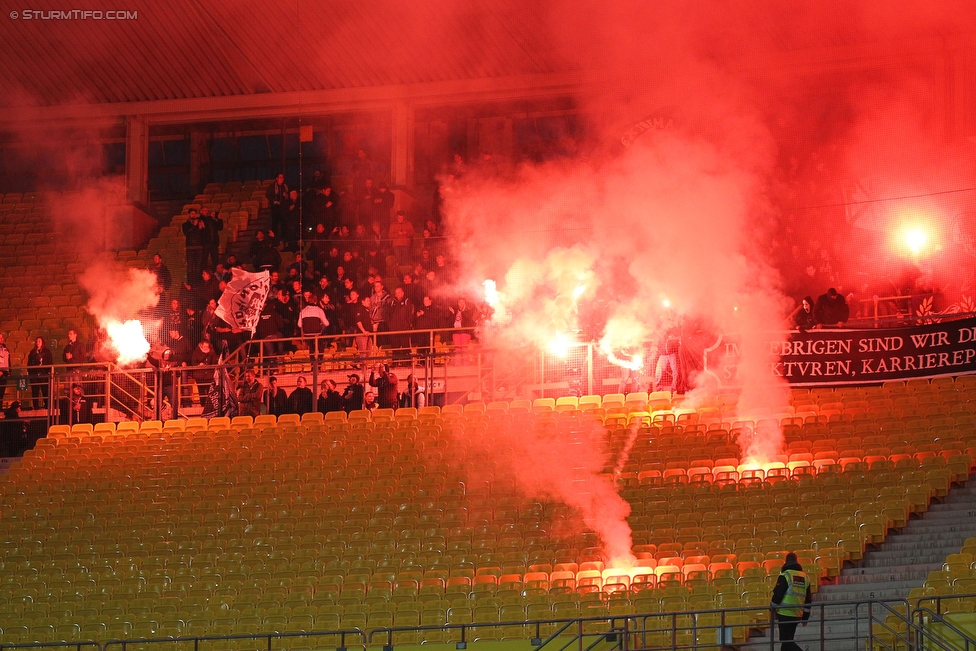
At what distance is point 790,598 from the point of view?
9586 mm

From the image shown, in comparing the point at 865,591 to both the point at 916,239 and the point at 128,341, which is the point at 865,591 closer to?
the point at 916,239

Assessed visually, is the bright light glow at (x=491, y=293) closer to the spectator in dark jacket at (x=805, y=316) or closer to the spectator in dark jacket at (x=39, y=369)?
the spectator in dark jacket at (x=805, y=316)

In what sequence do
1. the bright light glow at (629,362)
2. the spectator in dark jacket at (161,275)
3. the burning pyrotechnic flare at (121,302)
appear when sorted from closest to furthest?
the bright light glow at (629,362)
the burning pyrotechnic flare at (121,302)
the spectator in dark jacket at (161,275)

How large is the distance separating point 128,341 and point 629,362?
7.93m

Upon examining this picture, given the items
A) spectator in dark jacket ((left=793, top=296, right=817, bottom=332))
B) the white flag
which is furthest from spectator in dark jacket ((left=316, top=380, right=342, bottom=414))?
spectator in dark jacket ((left=793, top=296, right=817, bottom=332))

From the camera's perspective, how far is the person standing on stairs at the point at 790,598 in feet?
30.8

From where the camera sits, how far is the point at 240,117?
22797 mm

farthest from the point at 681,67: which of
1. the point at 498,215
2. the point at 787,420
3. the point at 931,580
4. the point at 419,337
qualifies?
the point at 931,580

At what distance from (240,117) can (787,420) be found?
40.9 ft

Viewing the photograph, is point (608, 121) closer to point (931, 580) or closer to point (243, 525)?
point (243, 525)

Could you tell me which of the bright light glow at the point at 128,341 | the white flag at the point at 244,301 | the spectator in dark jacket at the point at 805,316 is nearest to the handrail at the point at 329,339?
the white flag at the point at 244,301

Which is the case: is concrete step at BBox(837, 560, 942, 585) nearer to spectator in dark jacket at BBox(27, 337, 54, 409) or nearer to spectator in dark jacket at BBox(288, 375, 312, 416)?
spectator in dark jacket at BBox(288, 375, 312, 416)

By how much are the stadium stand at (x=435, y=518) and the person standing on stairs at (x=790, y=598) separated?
23 cm

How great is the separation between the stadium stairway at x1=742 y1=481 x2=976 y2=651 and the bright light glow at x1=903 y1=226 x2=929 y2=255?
6707 mm
